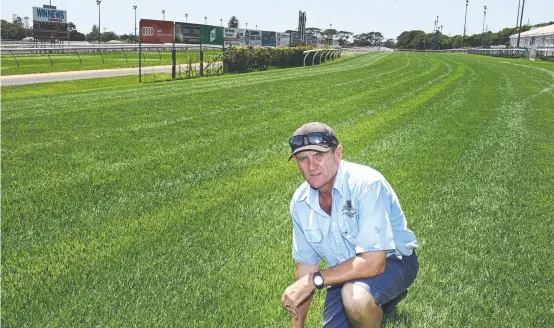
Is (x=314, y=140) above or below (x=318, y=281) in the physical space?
above

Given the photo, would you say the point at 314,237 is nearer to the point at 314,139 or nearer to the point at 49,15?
the point at 314,139

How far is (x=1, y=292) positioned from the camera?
165 inches

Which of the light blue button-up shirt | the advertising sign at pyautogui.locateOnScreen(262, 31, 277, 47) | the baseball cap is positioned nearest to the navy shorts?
the light blue button-up shirt

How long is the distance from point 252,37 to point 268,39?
524 centimetres

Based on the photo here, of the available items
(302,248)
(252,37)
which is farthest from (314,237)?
(252,37)

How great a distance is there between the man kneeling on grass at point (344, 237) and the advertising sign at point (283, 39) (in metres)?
60.7

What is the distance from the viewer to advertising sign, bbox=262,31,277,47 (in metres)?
60.0

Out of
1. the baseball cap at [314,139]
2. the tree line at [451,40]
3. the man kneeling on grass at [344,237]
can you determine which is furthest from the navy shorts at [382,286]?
the tree line at [451,40]

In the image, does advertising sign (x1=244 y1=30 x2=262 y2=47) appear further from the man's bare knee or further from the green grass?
the man's bare knee

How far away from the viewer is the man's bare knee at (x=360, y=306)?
10.1 feet

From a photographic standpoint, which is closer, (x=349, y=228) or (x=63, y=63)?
(x=349, y=228)

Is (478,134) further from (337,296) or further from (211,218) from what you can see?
(337,296)

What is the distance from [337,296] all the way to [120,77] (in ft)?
87.9

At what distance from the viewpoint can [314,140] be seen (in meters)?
3.22
